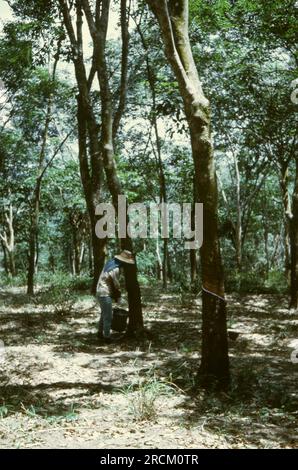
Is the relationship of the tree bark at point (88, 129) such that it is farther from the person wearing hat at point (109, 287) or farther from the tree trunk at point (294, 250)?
the tree trunk at point (294, 250)

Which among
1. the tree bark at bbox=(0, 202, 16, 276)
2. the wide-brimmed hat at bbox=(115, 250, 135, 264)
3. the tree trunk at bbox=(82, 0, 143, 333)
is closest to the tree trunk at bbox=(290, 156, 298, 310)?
the tree trunk at bbox=(82, 0, 143, 333)

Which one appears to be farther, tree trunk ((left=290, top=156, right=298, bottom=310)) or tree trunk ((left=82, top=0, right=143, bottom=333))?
tree trunk ((left=290, top=156, right=298, bottom=310))

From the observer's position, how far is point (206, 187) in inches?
257

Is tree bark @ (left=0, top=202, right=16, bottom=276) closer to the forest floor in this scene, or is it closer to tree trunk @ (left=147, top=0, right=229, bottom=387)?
the forest floor

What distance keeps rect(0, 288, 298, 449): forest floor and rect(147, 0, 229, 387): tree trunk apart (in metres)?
0.55

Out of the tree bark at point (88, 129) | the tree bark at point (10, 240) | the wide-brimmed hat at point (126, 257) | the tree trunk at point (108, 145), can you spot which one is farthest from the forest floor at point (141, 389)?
the tree bark at point (10, 240)

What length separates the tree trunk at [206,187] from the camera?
6.40 metres

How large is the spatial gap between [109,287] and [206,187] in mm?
3988

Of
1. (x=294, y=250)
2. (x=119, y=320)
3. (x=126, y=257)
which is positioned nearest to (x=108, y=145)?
(x=126, y=257)

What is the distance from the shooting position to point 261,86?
50.2 ft

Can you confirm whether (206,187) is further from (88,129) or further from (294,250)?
(88,129)

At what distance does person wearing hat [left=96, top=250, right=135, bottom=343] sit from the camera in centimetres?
965

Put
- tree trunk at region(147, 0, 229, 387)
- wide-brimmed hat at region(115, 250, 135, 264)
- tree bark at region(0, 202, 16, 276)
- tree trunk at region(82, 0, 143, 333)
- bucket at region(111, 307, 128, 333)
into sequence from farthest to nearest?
1. tree bark at region(0, 202, 16, 276)
2. bucket at region(111, 307, 128, 333)
3. tree trunk at region(82, 0, 143, 333)
4. wide-brimmed hat at region(115, 250, 135, 264)
5. tree trunk at region(147, 0, 229, 387)
